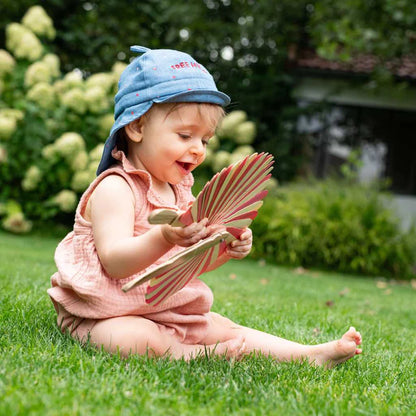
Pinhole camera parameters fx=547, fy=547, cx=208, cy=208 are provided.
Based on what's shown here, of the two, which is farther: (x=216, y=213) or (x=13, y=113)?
(x=13, y=113)

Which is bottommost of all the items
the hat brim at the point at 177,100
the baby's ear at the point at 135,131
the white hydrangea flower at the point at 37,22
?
the baby's ear at the point at 135,131

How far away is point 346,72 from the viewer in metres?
12.5

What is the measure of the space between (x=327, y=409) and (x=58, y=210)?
23.9 feet

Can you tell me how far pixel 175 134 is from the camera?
1.90 m

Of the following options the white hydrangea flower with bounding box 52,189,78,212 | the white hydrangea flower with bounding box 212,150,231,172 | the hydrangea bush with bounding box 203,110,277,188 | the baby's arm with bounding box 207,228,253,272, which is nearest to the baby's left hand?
the baby's arm with bounding box 207,228,253,272

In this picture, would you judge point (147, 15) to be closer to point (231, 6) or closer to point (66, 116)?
point (231, 6)

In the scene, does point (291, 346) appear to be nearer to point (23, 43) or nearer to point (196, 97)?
point (196, 97)

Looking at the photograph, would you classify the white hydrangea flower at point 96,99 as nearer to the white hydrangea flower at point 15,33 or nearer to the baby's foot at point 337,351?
the white hydrangea flower at point 15,33

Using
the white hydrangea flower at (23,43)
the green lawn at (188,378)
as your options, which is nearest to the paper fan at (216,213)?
the green lawn at (188,378)

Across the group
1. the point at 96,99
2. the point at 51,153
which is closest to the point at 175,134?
the point at 51,153

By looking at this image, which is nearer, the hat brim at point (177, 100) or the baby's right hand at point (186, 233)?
the baby's right hand at point (186, 233)

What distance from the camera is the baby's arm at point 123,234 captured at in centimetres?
166

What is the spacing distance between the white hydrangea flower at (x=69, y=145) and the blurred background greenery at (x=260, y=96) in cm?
2

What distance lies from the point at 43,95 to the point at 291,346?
22.6ft
